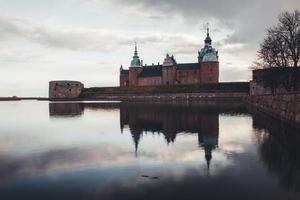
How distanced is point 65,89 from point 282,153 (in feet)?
352

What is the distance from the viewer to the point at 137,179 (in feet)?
30.5

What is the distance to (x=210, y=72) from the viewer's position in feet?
350

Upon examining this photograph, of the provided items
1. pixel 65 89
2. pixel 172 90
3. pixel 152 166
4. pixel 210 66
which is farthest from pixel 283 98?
pixel 65 89

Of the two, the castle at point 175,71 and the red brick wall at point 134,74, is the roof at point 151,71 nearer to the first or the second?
the castle at point 175,71

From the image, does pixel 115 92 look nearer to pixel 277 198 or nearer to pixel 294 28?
pixel 294 28

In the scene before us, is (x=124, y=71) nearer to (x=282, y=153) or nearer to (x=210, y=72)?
Answer: (x=210, y=72)

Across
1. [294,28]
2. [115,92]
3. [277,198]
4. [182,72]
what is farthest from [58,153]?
[182,72]

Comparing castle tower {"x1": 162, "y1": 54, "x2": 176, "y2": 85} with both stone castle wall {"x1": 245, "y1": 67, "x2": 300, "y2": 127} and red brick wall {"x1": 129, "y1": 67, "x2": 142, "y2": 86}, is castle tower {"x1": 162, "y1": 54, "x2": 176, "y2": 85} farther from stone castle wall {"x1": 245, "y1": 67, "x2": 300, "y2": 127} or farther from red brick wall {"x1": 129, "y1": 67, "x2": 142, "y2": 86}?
stone castle wall {"x1": 245, "y1": 67, "x2": 300, "y2": 127}

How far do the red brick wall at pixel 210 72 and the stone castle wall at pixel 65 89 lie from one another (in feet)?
129

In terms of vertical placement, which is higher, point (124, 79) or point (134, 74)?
point (134, 74)

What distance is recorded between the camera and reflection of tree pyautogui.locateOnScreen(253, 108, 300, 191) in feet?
31.3

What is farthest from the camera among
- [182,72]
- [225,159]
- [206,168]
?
[182,72]

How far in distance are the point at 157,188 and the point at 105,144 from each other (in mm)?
7191

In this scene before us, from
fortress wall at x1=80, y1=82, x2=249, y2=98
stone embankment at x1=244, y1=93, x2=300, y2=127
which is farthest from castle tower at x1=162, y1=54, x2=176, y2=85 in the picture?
stone embankment at x1=244, y1=93, x2=300, y2=127
